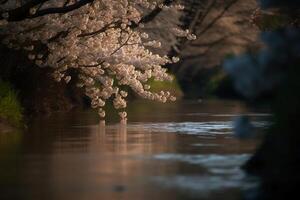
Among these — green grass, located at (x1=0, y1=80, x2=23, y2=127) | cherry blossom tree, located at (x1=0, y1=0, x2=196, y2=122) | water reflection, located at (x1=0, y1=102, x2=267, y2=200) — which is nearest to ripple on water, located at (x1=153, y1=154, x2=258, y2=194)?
water reflection, located at (x1=0, y1=102, x2=267, y2=200)

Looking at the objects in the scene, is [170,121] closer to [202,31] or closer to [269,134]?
[269,134]

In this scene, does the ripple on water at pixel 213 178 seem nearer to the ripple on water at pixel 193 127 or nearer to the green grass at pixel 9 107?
the ripple on water at pixel 193 127

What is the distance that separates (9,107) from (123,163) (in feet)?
27.7

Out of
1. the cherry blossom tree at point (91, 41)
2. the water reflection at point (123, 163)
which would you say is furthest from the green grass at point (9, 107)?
the cherry blossom tree at point (91, 41)

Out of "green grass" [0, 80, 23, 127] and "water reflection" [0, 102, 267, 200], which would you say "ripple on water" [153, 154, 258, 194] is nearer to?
"water reflection" [0, 102, 267, 200]

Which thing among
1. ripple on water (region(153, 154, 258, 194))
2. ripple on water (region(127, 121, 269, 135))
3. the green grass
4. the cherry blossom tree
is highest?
the cherry blossom tree

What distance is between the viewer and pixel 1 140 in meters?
19.7

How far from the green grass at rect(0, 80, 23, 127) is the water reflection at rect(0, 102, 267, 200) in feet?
1.48

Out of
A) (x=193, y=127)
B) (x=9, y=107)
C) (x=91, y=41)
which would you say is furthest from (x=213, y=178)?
(x=91, y=41)

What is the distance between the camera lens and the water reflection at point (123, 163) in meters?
12.0

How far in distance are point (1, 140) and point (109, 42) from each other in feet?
25.7

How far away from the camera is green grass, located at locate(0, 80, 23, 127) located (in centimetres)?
2277

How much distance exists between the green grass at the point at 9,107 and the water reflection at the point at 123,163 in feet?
1.48

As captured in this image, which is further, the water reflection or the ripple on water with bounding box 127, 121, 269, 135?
the ripple on water with bounding box 127, 121, 269, 135
